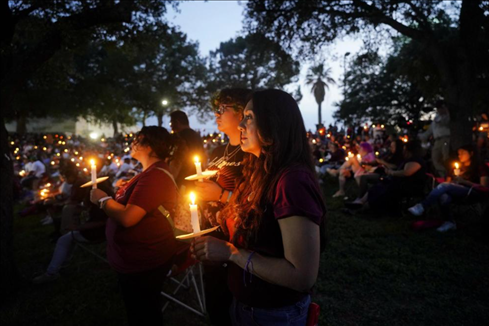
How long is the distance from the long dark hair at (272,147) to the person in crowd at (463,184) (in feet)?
19.6

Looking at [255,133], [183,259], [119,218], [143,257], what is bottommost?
[183,259]

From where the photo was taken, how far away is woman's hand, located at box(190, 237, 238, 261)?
1556 millimetres

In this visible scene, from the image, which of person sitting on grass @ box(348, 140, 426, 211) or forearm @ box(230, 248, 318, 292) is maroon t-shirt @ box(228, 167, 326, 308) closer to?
forearm @ box(230, 248, 318, 292)

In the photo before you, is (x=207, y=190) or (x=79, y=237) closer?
(x=207, y=190)

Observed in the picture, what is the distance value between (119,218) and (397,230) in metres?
5.79

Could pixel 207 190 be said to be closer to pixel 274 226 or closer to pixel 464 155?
pixel 274 226

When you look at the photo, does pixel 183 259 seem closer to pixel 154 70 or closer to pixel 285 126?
pixel 285 126

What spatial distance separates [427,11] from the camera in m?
10.5

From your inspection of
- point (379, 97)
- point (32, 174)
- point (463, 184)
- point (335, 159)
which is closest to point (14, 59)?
point (463, 184)

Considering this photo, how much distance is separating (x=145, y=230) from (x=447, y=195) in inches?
239

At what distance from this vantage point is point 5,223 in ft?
14.4

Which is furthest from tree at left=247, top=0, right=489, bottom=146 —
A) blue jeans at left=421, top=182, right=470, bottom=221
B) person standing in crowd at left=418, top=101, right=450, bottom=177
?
blue jeans at left=421, top=182, right=470, bottom=221

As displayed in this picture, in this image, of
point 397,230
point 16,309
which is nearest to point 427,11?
point 397,230

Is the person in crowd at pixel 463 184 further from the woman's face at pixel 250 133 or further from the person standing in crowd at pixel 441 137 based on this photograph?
the woman's face at pixel 250 133
